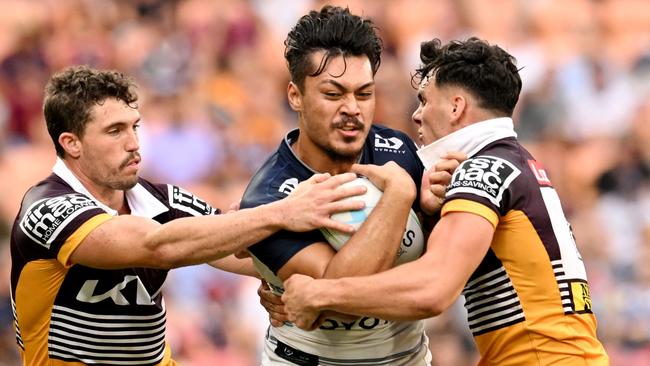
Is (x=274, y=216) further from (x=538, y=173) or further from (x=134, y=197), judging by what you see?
(x=134, y=197)

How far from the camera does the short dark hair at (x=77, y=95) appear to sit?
696 centimetres

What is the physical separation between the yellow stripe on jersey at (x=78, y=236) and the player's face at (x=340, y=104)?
119 centimetres

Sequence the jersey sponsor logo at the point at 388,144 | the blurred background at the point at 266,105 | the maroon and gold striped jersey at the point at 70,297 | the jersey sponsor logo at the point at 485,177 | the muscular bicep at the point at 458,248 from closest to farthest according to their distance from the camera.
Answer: the muscular bicep at the point at 458,248 < the jersey sponsor logo at the point at 485,177 < the maroon and gold striped jersey at the point at 70,297 < the jersey sponsor logo at the point at 388,144 < the blurred background at the point at 266,105

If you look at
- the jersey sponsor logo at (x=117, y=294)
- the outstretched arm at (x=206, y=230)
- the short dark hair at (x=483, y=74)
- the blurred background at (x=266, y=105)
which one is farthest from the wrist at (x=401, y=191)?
the blurred background at (x=266, y=105)

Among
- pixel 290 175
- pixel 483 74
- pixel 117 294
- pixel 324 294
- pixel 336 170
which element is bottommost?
pixel 117 294

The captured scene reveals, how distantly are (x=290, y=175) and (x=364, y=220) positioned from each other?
612 mm

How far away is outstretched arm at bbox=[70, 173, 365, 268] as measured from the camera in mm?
5969

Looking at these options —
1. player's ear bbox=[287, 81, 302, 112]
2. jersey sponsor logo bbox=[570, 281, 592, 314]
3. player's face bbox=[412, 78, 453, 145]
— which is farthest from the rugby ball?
jersey sponsor logo bbox=[570, 281, 592, 314]

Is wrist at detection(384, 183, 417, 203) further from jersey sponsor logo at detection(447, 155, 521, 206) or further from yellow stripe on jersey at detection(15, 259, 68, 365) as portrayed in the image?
yellow stripe on jersey at detection(15, 259, 68, 365)

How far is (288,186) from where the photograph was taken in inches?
251

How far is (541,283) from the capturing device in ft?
19.6

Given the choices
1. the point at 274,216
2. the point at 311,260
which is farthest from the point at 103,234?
the point at 311,260

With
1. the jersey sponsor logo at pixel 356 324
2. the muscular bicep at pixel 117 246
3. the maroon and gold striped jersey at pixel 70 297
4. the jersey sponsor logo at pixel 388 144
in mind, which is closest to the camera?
the muscular bicep at pixel 117 246

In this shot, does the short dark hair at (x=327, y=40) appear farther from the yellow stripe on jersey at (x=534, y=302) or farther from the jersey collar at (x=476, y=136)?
the yellow stripe on jersey at (x=534, y=302)
